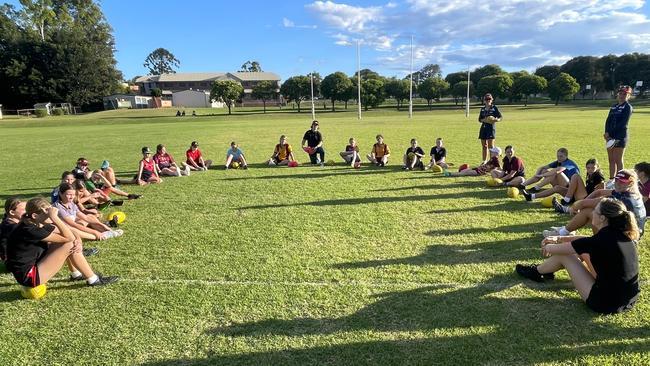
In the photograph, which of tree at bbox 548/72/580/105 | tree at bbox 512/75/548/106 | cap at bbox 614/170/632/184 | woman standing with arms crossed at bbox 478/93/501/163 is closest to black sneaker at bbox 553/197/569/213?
cap at bbox 614/170/632/184

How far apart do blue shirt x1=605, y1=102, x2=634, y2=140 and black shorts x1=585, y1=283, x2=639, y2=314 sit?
718 cm

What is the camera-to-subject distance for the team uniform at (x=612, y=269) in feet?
13.8

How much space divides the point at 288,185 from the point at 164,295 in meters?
6.94

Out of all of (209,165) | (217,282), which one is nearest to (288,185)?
(209,165)

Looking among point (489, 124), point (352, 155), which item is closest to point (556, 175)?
point (489, 124)

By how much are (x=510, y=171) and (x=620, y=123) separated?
2733 millimetres

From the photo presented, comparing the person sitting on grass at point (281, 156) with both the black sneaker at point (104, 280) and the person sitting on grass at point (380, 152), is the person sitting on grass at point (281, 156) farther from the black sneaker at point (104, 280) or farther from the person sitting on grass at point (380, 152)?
the black sneaker at point (104, 280)

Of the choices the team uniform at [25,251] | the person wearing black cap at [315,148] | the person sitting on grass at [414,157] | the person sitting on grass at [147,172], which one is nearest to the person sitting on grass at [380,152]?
the person sitting on grass at [414,157]

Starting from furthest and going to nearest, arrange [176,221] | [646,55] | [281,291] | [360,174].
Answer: [646,55] < [360,174] < [176,221] < [281,291]

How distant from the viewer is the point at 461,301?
193 inches

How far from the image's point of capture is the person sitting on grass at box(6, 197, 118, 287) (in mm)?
5035

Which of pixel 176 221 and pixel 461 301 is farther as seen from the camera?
pixel 176 221

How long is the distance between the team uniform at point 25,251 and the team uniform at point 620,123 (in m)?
12.0

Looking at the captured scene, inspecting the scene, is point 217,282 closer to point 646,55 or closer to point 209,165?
point 209,165
